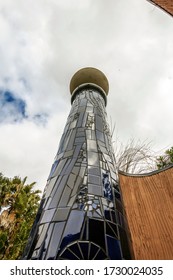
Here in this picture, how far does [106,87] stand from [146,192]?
1.22 meters

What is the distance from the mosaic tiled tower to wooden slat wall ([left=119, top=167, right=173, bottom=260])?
1.85ft

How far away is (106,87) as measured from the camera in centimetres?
215

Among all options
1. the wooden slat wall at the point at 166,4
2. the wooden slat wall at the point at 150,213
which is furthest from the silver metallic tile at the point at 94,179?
the wooden slat wall at the point at 166,4

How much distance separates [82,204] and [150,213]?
949 mm

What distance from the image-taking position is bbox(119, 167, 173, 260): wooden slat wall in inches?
58.5

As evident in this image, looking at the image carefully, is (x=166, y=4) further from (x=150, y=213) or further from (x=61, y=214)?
(x=61, y=214)

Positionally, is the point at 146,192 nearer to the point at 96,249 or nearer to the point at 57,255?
the point at 96,249

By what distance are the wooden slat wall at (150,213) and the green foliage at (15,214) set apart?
6455mm

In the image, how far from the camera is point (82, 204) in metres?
1.02

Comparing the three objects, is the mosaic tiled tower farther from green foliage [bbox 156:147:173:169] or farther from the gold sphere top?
green foliage [bbox 156:147:173:169]

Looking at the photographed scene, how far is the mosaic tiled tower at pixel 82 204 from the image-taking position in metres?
0.85

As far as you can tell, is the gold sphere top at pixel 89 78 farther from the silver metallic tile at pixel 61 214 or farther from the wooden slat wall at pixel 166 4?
the silver metallic tile at pixel 61 214

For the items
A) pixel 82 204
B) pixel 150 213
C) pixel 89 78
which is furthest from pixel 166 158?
pixel 82 204

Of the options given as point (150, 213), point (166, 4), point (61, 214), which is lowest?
point (61, 214)
